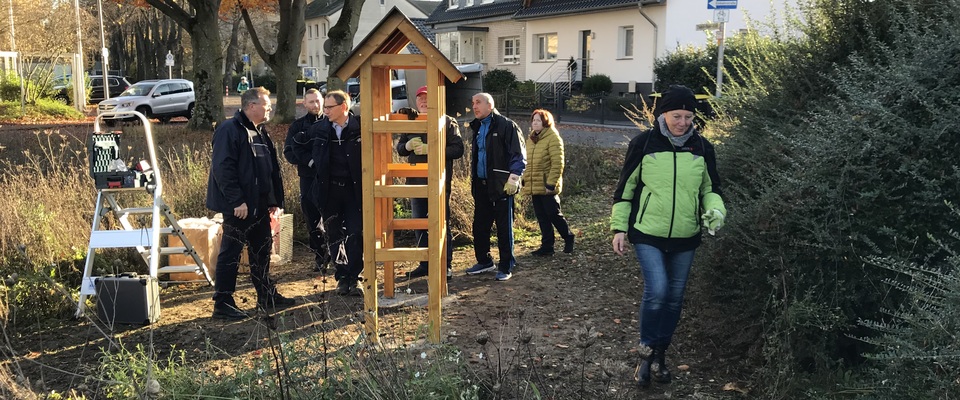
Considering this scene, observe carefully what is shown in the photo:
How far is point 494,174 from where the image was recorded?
6.71 meters

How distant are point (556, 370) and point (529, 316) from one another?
1161 mm

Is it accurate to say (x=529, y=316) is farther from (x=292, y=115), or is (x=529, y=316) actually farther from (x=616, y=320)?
(x=292, y=115)

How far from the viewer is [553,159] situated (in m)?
7.49

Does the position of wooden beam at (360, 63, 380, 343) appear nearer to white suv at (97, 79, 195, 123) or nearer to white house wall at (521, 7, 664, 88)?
white suv at (97, 79, 195, 123)

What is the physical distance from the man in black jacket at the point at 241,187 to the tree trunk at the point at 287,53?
44.8ft

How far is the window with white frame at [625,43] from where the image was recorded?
30.8 metres

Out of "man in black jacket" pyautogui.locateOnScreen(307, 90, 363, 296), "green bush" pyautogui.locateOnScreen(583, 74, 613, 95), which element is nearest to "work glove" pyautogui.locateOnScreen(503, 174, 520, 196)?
"man in black jacket" pyautogui.locateOnScreen(307, 90, 363, 296)

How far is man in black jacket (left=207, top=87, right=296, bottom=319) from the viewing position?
543 centimetres

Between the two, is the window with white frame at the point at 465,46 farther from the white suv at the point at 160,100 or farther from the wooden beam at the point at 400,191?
the wooden beam at the point at 400,191

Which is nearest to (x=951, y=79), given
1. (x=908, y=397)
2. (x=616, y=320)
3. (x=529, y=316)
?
(x=908, y=397)

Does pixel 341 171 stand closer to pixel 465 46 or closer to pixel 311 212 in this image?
pixel 311 212

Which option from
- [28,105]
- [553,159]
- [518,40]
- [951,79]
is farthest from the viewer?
[518,40]

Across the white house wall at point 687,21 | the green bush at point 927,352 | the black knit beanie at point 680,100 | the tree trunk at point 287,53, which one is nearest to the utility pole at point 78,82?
the tree trunk at point 287,53

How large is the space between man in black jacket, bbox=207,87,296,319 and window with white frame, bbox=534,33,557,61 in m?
30.4
